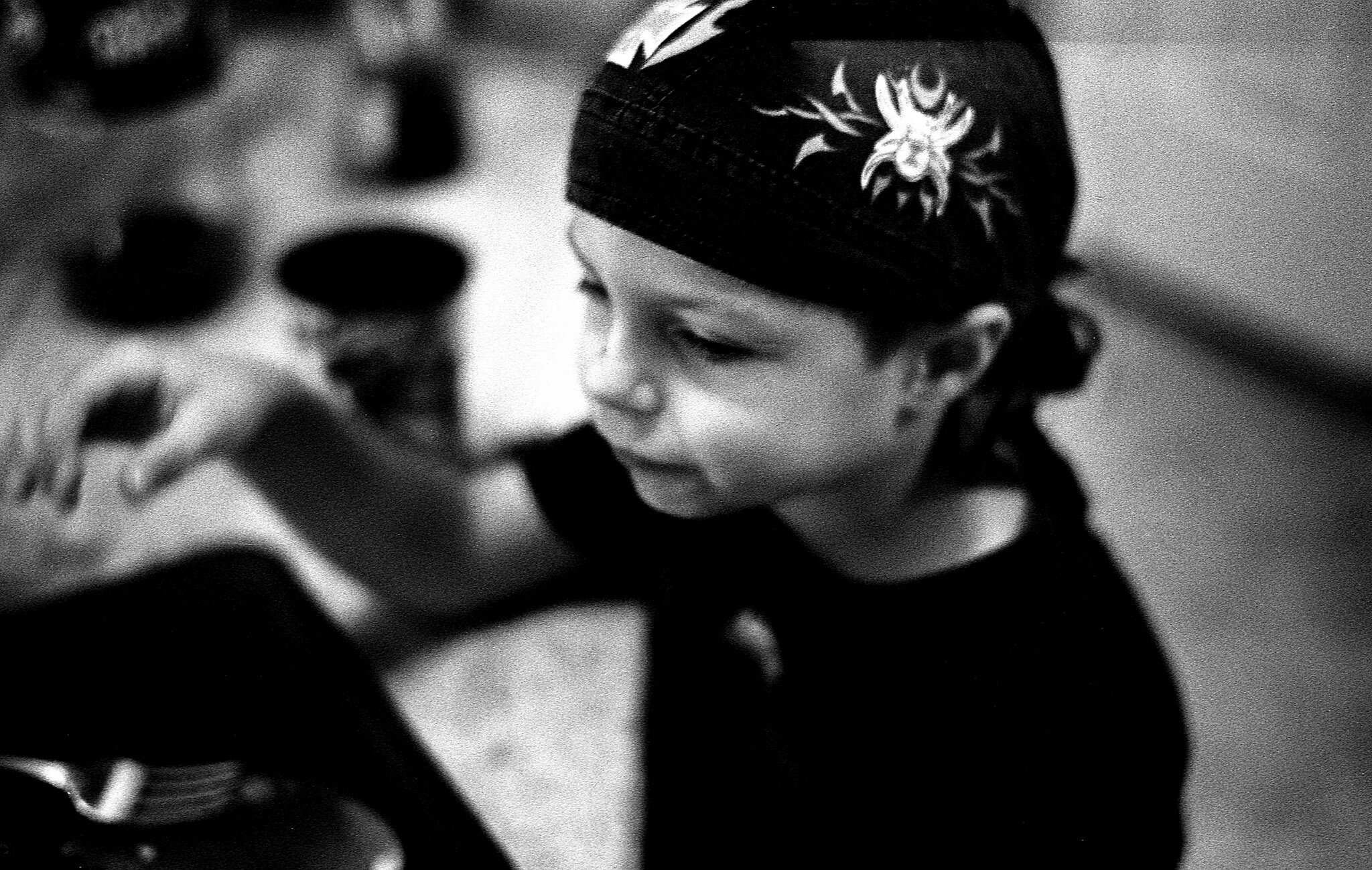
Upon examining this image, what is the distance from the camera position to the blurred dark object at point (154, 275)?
0.84 m

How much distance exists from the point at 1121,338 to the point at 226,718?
0.67m

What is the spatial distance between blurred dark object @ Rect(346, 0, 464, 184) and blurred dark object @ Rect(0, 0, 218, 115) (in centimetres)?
18

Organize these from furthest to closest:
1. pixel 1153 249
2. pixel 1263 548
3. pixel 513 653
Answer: pixel 1153 249 < pixel 1263 548 < pixel 513 653

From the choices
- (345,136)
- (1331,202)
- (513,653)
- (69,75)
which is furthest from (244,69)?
(1331,202)

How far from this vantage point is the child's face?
14.5 inches

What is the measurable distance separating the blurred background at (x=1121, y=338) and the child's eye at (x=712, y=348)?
0.75ft

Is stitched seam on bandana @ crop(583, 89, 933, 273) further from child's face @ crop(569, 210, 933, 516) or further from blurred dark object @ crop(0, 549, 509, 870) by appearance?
blurred dark object @ crop(0, 549, 509, 870)

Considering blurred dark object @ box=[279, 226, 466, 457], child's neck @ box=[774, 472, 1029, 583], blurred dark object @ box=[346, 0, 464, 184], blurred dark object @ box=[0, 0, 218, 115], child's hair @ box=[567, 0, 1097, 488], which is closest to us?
child's hair @ box=[567, 0, 1097, 488]

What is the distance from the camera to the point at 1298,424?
84 cm

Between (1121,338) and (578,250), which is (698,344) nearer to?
(578,250)

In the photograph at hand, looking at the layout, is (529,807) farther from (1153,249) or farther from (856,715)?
(1153,249)

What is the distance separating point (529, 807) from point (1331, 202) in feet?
2.16

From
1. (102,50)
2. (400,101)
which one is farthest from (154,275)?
Result: (400,101)

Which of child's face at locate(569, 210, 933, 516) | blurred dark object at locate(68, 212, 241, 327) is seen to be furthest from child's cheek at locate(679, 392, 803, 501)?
blurred dark object at locate(68, 212, 241, 327)
